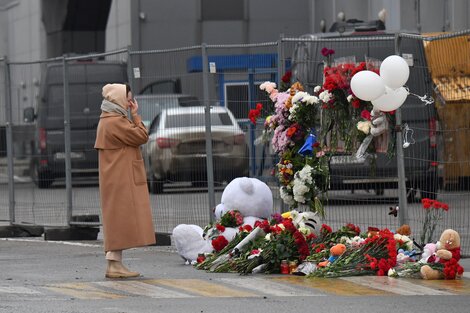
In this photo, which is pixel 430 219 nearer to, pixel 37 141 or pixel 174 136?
pixel 174 136

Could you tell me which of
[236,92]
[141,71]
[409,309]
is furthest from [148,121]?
[409,309]

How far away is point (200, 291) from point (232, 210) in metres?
2.37

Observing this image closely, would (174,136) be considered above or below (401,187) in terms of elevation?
above

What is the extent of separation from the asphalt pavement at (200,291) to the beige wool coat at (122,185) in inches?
15.6

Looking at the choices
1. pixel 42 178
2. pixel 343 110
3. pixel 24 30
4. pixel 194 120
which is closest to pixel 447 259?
pixel 343 110

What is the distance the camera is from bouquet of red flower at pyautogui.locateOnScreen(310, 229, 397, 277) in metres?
12.7

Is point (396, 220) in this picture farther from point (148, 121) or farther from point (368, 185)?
point (148, 121)

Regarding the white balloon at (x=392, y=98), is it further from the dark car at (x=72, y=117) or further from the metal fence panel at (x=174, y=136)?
the dark car at (x=72, y=117)

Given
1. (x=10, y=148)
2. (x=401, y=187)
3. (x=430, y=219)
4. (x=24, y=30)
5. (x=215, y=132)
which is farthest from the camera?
(x=24, y=30)

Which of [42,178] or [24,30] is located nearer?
[42,178]

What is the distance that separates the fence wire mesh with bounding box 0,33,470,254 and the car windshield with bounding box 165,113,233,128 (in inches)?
0.4

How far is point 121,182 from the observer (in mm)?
13312

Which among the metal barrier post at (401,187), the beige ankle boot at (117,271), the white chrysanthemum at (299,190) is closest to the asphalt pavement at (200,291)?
the beige ankle boot at (117,271)

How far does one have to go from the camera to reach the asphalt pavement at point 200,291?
10.9 meters
